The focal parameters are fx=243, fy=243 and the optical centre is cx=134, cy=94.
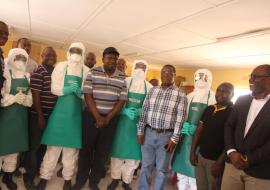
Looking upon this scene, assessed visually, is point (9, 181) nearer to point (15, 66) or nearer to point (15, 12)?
point (15, 66)

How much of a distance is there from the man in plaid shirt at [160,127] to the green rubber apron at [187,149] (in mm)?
138

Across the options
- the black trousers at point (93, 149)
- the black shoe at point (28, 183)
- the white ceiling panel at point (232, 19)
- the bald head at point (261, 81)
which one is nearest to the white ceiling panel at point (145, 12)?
the white ceiling panel at point (232, 19)

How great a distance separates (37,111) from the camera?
2660 millimetres

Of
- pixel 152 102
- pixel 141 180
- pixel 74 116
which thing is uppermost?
pixel 152 102

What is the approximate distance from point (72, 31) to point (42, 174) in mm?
2908

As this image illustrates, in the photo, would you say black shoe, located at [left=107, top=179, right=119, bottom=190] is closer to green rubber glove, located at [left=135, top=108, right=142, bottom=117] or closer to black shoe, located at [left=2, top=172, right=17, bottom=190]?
green rubber glove, located at [left=135, top=108, right=142, bottom=117]

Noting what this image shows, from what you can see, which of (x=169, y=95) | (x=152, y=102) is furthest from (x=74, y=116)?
(x=169, y=95)

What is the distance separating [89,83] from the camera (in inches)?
108

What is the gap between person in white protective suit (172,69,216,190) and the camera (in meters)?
2.84

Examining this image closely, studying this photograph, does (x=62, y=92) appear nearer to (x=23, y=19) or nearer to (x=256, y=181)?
(x=256, y=181)

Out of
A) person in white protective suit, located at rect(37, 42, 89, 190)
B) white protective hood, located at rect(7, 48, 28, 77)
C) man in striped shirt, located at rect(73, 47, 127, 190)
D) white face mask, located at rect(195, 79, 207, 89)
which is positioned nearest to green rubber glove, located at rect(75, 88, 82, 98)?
person in white protective suit, located at rect(37, 42, 89, 190)

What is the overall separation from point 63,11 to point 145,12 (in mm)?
1267

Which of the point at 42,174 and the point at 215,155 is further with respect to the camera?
the point at 42,174

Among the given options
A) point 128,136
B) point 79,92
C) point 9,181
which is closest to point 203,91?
point 128,136
